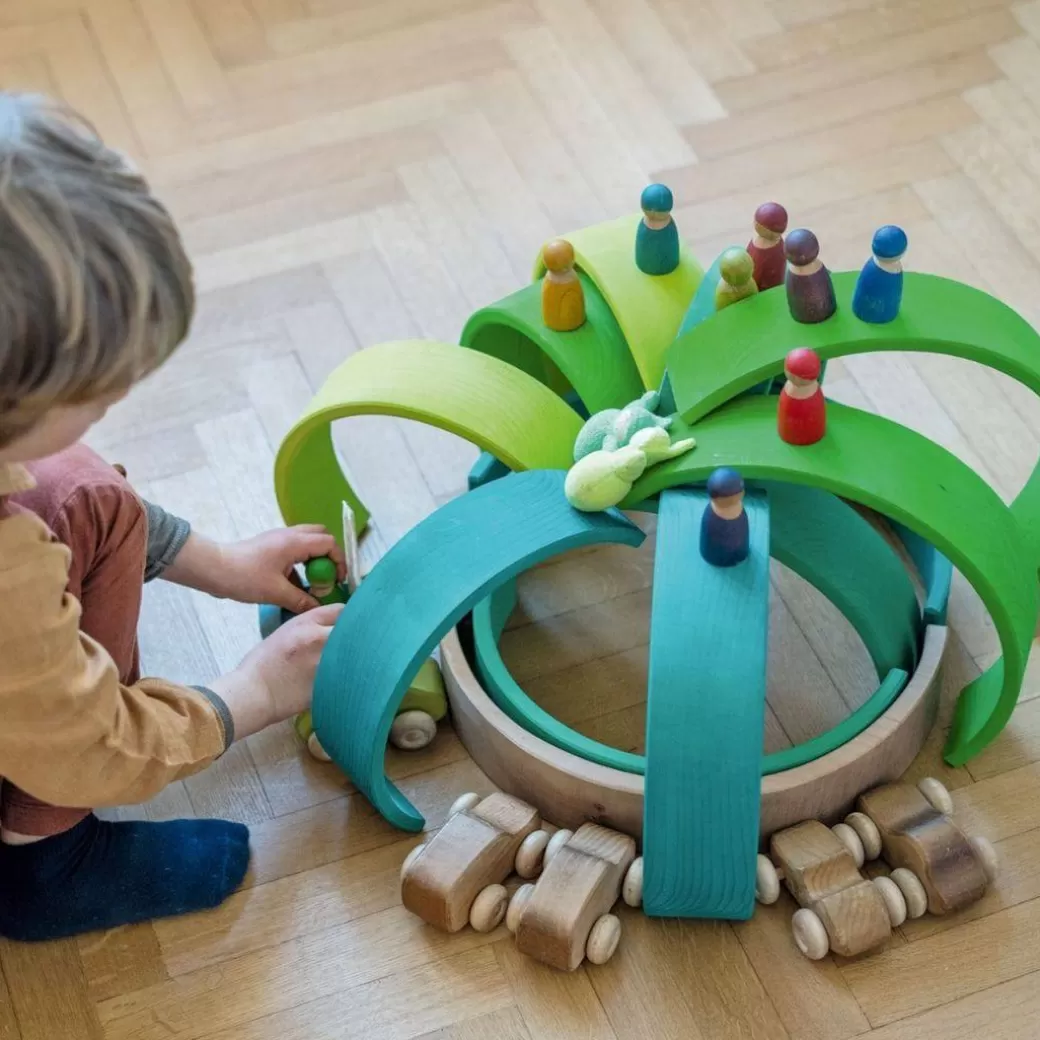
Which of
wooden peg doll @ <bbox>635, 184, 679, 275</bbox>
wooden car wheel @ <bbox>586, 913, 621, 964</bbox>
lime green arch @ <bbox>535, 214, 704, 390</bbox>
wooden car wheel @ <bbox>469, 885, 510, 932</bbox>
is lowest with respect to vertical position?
wooden car wheel @ <bbox>469, 885, 510, 932</bbox>

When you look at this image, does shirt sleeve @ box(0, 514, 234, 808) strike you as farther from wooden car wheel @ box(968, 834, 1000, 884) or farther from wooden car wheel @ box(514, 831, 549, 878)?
wooden car wheel @ box(968, 834, 1000, 884)

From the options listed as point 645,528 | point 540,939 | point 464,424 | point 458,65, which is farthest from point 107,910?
point 458,65

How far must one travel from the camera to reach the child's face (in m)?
0.84

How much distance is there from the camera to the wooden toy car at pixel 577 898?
1104mm

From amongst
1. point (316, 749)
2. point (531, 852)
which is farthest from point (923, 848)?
point (316, 749)

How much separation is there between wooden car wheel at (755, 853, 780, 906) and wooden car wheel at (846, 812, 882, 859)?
0.08 meters

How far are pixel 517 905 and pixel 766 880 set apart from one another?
0.65 feet

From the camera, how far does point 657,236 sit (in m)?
1.26

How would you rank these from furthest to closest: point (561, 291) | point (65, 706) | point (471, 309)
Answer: point (471, 309) < point (561, 291) < point (65, 706)

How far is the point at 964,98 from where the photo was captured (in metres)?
1.82

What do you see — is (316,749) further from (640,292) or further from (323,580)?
(640,292)

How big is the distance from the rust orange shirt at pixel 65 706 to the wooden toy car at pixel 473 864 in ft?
0.62

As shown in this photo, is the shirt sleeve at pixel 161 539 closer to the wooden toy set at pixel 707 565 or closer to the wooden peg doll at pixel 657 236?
the wooden toy set at pixel 707 565

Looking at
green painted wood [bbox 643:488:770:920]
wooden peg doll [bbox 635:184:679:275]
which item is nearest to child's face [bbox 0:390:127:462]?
green painted wood [bbox 643:488:770:920]
